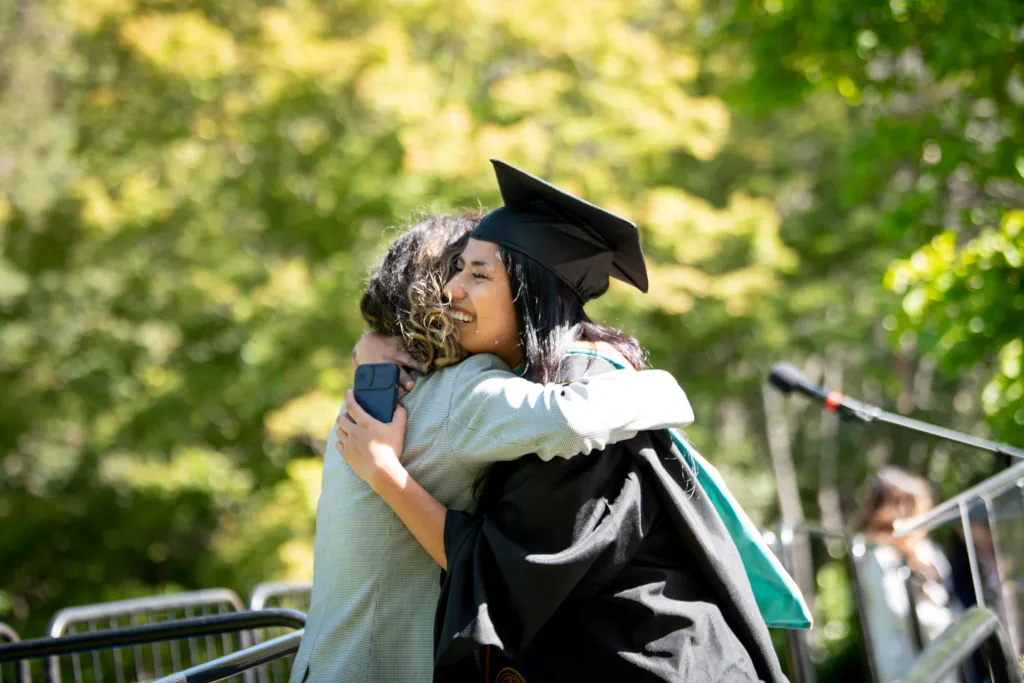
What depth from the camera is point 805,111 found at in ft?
43.3

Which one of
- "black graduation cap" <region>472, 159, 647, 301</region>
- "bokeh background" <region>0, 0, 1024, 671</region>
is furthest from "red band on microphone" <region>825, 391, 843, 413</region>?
"bokeh background" <region>0, 0, 1024, 671</region>

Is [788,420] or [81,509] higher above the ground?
[81,509]

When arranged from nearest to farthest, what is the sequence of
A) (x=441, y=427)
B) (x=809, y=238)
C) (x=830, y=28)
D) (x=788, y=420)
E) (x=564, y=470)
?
1. (x=564, y=470)
2. (x=441, y=427)
3. (x=830, y=28)
4. (x=809, y=238)
5. (x=788, y=420)

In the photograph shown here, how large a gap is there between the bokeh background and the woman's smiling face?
3498 millimetres

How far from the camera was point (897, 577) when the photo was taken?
4.88m

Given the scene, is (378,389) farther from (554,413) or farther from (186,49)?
(186,49)

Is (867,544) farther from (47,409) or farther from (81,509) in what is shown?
(81,509)

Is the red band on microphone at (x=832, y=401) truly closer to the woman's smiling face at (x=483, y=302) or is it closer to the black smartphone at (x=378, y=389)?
the woman's smiling face at (x=483, y=302)

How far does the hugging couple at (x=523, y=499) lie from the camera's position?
79.7 inches

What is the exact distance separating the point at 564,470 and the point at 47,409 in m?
11.6

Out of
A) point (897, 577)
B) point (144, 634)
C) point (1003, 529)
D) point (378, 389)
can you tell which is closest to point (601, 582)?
point (378, 389)

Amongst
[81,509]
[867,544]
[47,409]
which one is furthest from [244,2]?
[867,544]

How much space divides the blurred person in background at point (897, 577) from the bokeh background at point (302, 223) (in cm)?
153

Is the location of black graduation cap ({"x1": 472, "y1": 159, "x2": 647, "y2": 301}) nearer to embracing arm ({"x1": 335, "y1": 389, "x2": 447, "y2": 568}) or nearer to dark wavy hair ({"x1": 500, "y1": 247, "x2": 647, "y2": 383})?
dark wavy hair ({"x1": 500, "y1": 247, "x2": 647, "y2": 383})
